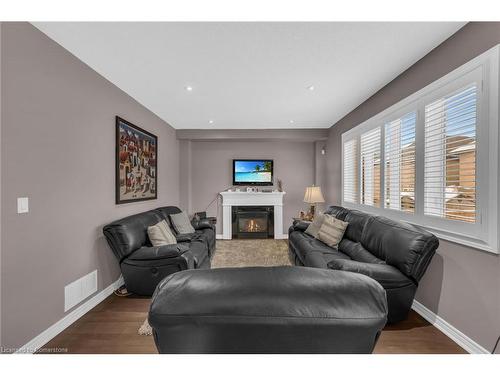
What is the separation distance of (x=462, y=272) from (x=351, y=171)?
2.36m

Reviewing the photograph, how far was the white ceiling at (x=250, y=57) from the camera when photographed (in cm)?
173

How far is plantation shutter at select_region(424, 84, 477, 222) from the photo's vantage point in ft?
5.58

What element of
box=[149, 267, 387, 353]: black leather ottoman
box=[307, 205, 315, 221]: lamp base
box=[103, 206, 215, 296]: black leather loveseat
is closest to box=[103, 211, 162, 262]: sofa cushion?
box=[103, 206, 215, 296]: black leather loveseat

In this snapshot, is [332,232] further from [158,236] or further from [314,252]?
[158,236]

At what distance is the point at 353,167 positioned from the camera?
12.5 feet

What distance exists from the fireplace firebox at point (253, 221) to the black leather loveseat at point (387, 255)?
233cm

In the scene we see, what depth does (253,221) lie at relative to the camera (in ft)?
17.3

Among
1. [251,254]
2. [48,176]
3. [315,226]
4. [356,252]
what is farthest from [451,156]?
[48,176]

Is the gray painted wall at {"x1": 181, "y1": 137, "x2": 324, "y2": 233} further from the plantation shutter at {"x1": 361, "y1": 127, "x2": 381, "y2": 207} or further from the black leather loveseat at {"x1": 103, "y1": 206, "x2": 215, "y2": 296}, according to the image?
the black leather loveseat at {"x1": 103, "y1": 206, "x2": 215, "y2": 296}

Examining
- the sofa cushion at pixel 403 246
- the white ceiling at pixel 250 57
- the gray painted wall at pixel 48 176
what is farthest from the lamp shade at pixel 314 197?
the gray painted wall at pixel 48 176

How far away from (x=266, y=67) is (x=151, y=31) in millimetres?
1148

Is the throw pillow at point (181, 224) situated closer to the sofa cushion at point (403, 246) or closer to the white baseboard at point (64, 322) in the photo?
the white baseboard at point (64, 322)

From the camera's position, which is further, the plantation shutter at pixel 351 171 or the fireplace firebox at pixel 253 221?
the fireplace firebox at pixel 253 221

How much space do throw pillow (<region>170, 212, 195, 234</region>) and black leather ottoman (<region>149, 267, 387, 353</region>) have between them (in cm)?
306
